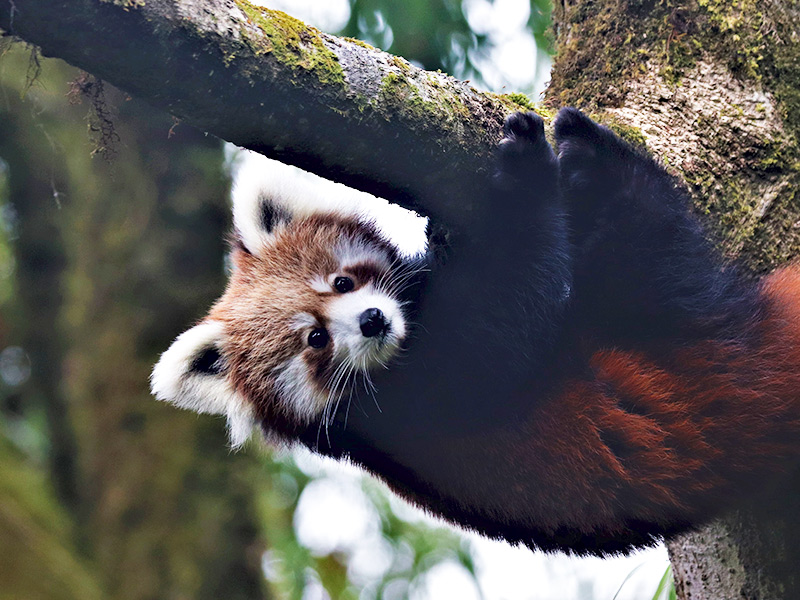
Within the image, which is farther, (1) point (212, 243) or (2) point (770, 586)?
(1) point (212, 243)

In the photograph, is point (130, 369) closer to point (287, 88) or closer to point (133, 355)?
point (133, 355)

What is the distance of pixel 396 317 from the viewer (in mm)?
3160

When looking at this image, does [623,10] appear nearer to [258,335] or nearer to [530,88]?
[530,88]

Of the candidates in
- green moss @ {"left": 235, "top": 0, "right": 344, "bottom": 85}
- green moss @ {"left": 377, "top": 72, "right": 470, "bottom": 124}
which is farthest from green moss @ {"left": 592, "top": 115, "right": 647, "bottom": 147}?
green moss @ {"left": 235, "top": 0, "right": 344, "bottom": 85}

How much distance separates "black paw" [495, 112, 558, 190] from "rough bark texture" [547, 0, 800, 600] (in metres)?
0.66

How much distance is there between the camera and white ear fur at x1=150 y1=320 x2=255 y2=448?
319 centimetres

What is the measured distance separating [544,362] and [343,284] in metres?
1.10

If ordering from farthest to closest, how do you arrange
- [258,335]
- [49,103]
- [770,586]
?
[49,103] < [258,335] < [770,586]

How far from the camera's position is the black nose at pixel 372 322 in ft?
10.0

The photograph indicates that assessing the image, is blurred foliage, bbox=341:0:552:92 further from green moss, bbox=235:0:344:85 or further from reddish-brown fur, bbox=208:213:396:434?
green moss, bbox=235:0:344:85

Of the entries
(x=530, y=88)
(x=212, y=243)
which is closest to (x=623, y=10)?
(x=530, y=88)

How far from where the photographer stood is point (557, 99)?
3.66 m

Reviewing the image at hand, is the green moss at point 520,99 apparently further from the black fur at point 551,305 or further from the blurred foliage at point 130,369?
the blurred foliage at point 130,369

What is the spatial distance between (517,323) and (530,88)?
276 centimetres
